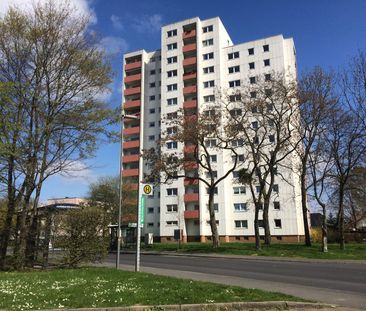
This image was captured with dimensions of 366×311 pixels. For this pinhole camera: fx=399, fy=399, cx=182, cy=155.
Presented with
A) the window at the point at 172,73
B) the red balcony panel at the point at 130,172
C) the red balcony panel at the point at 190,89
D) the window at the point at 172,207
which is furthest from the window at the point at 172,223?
the window at the point at 172,73

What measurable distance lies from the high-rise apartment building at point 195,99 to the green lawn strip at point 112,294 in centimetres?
4706

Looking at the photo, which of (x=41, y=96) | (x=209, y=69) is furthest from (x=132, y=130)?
(x=41, y=96)

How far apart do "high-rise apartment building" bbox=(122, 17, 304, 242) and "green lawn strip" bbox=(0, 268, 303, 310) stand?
154 feet

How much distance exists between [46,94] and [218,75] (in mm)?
52358

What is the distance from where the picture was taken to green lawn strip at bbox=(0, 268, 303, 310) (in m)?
8.26

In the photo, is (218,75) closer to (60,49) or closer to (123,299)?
(60,49)

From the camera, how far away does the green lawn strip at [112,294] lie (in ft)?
27.1

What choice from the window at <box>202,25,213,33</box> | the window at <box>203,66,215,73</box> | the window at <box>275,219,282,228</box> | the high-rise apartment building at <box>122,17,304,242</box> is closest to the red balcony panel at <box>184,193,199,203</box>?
the high-rise apartment building at <box>122,17,304,242</box>

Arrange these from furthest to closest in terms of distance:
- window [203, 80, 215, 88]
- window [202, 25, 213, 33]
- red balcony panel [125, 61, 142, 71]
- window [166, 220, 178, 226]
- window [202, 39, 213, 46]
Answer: red balcony panel [125, 61, 142, 71] → window [202, 25, 213, 33] → window [202, 39, 213, 46] → window [203, 80, 215, 88] → window [166, 220, 178, 226]

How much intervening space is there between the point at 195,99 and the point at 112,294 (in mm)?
61136

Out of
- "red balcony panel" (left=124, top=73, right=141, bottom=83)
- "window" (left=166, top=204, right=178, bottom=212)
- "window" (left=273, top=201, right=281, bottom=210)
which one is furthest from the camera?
"red balcony panel" (left=124, top=73, right=141, bottom=83)

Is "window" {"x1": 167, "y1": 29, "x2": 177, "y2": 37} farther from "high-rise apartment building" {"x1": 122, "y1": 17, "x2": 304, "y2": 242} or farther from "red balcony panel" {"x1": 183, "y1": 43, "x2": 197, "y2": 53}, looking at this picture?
"red balcony panel" {"x1": 183, "y1": 43, "x2": 197, "y2": 53}

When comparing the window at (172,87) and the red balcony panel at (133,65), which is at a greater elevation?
the red balcony panel at (133,65)

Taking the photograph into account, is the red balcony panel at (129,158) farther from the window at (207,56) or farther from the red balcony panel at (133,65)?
the window at (207,56)
